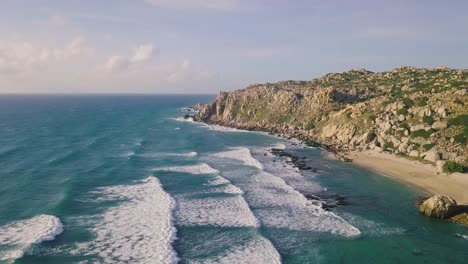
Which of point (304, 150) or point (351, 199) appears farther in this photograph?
point (304, 150)

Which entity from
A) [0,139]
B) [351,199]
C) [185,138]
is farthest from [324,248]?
[0,139]

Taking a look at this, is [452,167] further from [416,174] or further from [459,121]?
[459,121]

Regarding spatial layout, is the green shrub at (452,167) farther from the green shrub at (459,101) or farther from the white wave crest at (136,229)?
the white wave crest at (136,229)

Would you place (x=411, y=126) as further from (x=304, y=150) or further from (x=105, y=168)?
(x=105, y=168)

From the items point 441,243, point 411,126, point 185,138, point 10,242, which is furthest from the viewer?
point 185,138

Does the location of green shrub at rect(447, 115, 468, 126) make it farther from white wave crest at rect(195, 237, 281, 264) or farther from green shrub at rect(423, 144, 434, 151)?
white wave crest at rect(195, 237, 281, 264)

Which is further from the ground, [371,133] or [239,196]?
[371,133]
